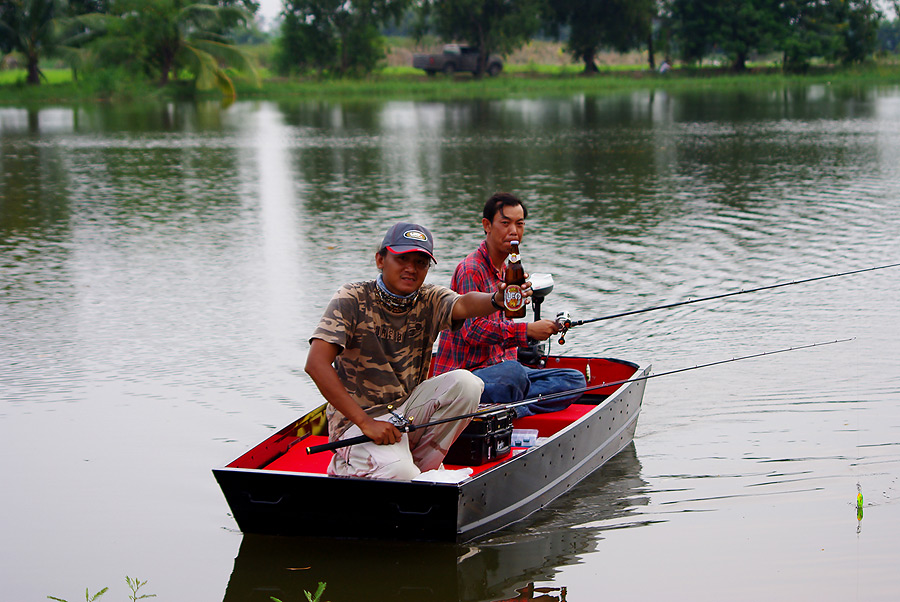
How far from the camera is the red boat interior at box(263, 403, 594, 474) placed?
5.88m

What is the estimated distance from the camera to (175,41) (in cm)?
5238

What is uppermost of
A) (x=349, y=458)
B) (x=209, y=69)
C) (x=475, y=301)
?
(x=209, y=69)

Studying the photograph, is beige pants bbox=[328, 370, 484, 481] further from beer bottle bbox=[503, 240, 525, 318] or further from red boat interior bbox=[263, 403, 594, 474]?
beer bottle bbox=[503, 240, 525, 318]

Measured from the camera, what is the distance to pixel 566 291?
11.3 metres

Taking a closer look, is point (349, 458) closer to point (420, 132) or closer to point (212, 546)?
point (212, 546)

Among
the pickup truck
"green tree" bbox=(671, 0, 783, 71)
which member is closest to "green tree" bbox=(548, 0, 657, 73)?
"green tree" bbox=(671, 0, 783, 71)

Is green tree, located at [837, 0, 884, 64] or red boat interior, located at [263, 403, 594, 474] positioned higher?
green tree, located at [837, 0, 884, 64]

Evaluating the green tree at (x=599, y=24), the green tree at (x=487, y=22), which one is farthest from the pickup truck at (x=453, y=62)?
the green tree at (x=599, y=24)

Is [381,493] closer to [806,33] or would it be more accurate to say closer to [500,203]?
[500,203]

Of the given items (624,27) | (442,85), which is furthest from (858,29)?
(442,85)


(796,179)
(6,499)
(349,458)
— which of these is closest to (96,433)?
(6,499)

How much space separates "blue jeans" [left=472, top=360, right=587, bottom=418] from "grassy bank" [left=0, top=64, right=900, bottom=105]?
46407 mm

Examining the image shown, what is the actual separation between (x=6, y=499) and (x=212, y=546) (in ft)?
4.90

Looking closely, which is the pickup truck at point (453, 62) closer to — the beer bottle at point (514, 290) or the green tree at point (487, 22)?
the green tree at point (487, 22)
